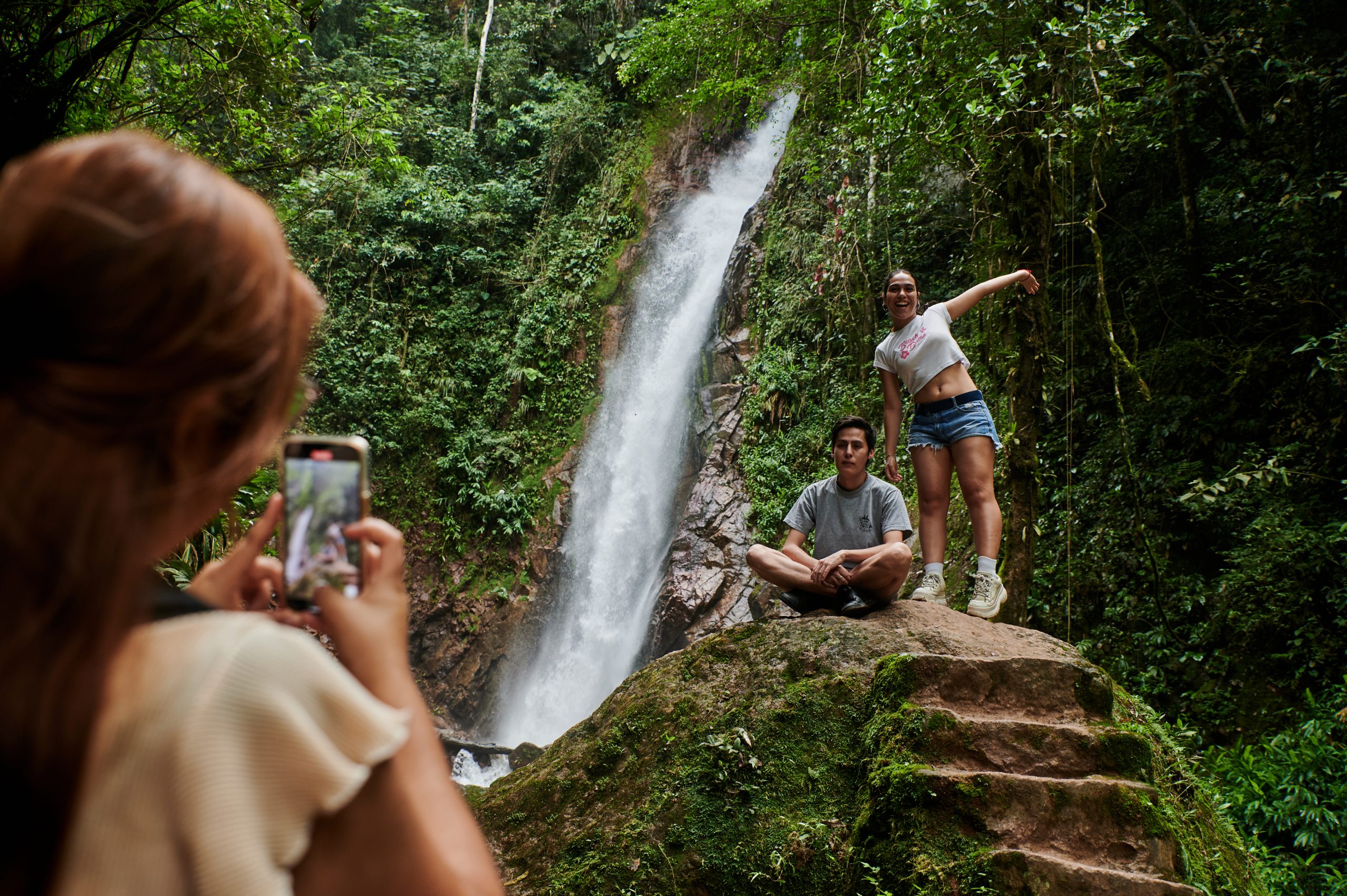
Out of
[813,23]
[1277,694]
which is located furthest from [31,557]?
[813,23]

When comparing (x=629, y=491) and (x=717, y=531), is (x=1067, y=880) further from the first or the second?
(x=629, y=491)

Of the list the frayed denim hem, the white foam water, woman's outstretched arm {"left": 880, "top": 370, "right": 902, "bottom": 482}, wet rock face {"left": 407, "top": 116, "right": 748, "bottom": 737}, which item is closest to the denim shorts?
the frayed denim hem

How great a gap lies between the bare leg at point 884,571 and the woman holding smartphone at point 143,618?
357cm

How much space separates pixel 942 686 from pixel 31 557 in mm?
3292

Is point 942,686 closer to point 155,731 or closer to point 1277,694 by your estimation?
point 155,731

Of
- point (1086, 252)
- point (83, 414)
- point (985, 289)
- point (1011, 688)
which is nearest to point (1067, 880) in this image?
point (1011, 688)

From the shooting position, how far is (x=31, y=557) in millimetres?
593

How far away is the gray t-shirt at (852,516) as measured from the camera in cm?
449

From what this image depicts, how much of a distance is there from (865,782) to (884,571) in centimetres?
116

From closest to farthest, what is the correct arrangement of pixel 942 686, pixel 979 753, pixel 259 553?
pixel 259 553, pixel 979 753, pixel 942 686

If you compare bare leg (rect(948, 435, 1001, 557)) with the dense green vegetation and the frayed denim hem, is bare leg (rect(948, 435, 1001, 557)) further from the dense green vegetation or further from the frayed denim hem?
the dense green vegetation

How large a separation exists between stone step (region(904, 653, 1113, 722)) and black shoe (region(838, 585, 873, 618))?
2.18 ft

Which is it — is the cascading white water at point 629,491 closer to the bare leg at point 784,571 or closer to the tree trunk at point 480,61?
the tree trunk at point 480,61

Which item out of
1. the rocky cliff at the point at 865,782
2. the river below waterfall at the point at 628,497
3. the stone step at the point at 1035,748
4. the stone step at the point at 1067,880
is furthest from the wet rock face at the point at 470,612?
the stone step at the point at 1067,880
